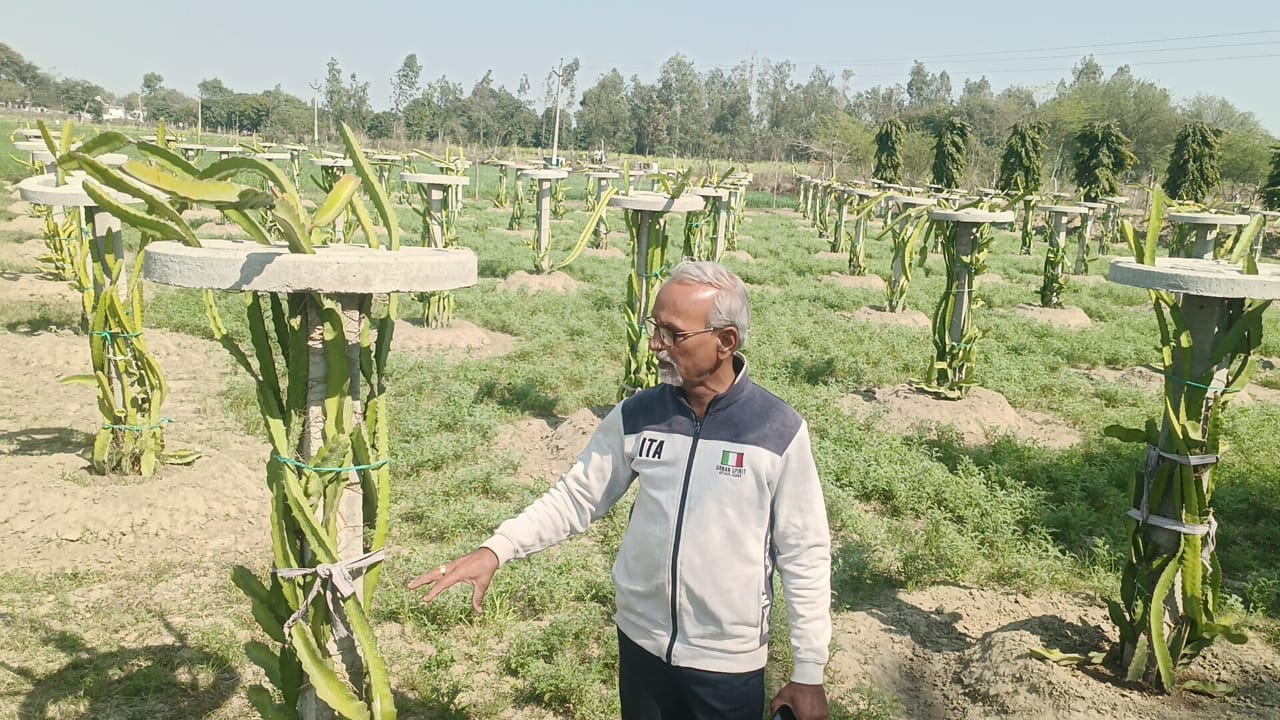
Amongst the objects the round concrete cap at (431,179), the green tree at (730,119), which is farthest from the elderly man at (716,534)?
the green tree at (730,119)

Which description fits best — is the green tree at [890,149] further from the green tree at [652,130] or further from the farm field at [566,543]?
the green tree at [652,130]

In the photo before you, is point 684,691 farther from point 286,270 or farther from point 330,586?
point 286,270

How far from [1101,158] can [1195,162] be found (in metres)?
3.81

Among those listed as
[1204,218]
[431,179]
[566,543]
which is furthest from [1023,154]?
[566,543]

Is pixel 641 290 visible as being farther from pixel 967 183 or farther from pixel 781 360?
pixel 967 183

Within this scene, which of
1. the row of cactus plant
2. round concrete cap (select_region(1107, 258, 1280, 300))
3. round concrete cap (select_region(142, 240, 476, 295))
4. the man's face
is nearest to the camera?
round concrete cap (select_region(142, 240, 476, 295))

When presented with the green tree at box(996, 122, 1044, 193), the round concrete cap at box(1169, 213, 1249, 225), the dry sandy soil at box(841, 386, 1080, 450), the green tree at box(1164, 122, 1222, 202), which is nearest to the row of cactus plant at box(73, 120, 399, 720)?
the dry sandy soil at box(841, 386, 1080, 450)

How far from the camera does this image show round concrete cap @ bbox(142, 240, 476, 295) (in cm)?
186

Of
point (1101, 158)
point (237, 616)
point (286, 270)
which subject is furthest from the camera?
point (1101, 158)

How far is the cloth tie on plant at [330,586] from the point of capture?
6.94 feet

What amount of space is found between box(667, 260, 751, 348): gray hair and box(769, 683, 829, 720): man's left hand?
783 millimetres

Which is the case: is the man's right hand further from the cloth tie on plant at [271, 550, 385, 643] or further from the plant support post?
the plant support post

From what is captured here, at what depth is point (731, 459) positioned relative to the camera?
1955 millimetres

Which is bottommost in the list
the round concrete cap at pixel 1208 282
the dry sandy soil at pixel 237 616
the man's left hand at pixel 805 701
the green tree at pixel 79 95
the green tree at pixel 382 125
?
the dry sandy soil at pixel 237 616
